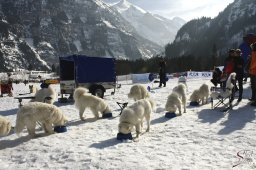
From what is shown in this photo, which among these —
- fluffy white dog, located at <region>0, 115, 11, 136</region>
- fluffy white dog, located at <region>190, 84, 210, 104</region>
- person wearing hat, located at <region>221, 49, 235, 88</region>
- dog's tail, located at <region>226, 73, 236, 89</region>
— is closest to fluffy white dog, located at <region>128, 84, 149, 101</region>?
fluffy white dog, located at <region>190, 84, 210, 104</region>

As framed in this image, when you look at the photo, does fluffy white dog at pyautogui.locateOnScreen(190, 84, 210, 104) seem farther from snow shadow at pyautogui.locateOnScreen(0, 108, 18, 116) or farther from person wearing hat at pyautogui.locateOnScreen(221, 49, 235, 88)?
snow shadow at pyautogui.locateOnScreen(0, 108, 18, 116)

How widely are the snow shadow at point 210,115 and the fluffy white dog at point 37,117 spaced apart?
16.7 feet

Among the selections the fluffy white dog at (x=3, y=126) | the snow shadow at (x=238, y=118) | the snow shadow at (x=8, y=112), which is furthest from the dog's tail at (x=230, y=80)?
the snow shadow at (x=8, y=112)

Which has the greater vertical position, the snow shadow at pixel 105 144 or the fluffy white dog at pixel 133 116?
the fluffy white dog at pixel 133 116

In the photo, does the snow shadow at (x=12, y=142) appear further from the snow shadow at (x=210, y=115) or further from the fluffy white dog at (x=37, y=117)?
the snow shadow at (x=210, y=115)

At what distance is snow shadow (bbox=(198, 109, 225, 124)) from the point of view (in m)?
12.1

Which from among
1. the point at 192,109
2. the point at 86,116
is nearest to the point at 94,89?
the point at 86,116

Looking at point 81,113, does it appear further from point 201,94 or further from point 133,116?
point 201,94

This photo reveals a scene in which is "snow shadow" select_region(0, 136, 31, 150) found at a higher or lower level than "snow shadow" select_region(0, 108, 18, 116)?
lower

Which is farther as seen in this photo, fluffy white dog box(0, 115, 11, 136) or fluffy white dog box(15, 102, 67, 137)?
fluffy white dog box(15, 102, 67, 137)

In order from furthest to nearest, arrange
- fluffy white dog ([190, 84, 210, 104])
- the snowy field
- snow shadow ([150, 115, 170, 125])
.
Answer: fluffy white dog ([190, 84, 210, 104]), snow shadow ([150, 115, 170, 125]), the snowy field

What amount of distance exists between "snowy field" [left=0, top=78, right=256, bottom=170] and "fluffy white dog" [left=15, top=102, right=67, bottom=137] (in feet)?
1.41

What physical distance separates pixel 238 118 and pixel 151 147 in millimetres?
4416

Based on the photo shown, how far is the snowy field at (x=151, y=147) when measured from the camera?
7992 mm
